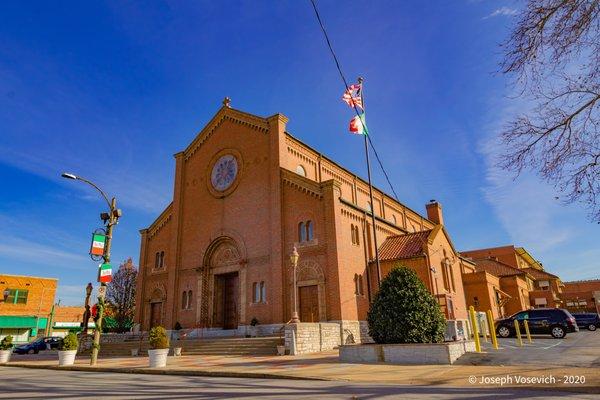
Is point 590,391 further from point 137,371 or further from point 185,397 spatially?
point 137,371

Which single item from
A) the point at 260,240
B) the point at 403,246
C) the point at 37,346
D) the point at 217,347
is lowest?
the point at 217,347

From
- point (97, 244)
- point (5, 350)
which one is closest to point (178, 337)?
point (5, 350)

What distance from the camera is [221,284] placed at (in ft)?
99.2

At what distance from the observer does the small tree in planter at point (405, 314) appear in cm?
1425

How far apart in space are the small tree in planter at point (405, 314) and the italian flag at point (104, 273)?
1248 centimetres

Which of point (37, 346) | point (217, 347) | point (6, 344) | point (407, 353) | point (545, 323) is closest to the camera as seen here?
point (407, 353)

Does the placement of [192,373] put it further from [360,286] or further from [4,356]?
[4,356]

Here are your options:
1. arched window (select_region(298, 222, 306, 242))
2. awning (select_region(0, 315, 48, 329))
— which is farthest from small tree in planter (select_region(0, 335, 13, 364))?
awning (select_region(0, 315, 48, 329))

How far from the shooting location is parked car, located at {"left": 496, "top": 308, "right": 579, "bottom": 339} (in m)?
24.2

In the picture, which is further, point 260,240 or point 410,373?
point 260,240

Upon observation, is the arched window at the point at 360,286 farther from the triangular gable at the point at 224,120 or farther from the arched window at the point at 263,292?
the triangular gable at the point at 224,120

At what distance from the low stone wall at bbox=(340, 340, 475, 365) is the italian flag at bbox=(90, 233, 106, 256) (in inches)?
489

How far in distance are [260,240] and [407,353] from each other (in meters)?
15.7

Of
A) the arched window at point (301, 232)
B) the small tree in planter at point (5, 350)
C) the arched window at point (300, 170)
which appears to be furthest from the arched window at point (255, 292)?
the small tree in planter at point (5, 350)
